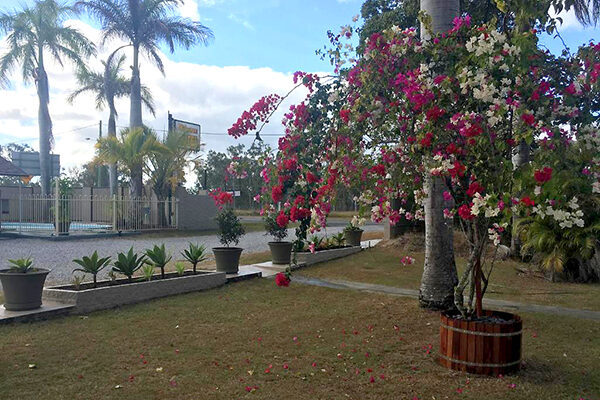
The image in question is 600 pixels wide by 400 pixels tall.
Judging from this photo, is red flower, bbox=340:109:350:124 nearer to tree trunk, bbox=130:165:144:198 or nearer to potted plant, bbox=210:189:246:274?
potted plant, bbox=210:189:246:274

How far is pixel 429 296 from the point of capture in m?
7.26

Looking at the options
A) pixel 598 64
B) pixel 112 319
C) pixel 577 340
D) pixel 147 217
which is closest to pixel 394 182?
pixel 598 64

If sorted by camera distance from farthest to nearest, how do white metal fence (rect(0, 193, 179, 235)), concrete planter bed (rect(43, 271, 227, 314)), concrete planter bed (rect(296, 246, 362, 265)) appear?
1. white metal fence (rect(0, 193, 179, 235))
2. concrete planter bed (rect(296, 246, 362, 265))
3. concrete planter bed (rect(43, 271, 227, 314))

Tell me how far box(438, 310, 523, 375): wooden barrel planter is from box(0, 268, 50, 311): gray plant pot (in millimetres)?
5304

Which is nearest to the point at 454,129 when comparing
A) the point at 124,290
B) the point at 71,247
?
the point at 124,290

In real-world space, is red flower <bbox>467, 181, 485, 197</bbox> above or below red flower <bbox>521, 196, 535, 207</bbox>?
above

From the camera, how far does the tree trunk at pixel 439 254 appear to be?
23.4 ft

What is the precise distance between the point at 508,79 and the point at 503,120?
374 millimetres

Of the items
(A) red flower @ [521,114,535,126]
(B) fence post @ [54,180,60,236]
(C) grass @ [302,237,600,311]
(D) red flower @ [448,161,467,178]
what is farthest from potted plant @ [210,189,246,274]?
(B) fence post @ [54,180,60,236]

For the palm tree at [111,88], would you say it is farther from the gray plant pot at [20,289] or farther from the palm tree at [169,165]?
the gray plant pot at [20,289]

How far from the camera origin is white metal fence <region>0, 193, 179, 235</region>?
19.0 meters

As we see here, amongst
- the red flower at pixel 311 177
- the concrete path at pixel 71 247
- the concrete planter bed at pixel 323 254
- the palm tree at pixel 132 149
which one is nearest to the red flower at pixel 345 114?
the red flower at pixel 311 177

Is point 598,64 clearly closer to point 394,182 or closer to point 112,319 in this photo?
point 394,182

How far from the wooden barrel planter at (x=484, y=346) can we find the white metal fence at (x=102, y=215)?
1654cm
